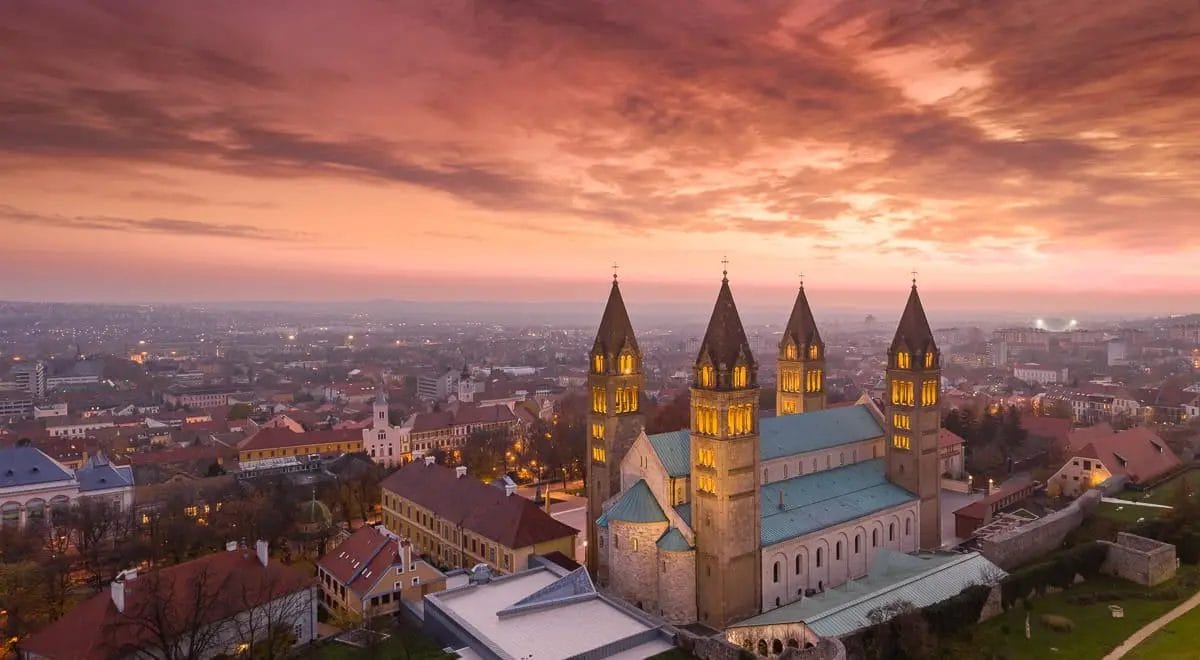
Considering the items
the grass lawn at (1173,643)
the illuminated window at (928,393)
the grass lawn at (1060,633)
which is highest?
the illuminated window at (928,393)

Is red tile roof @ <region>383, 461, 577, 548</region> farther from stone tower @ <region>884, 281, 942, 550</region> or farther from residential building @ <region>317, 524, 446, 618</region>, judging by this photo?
stone tower @ <region>884, 281, 942, 550</region>

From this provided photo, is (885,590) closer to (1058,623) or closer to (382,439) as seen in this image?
(1058,623)

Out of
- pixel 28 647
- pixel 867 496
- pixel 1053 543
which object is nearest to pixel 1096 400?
pixel 1053 543

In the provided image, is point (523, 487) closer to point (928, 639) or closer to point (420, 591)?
point (420, 591)

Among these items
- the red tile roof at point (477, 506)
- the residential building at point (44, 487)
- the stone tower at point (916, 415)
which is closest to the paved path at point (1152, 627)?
the stone tower at point (916, 415)

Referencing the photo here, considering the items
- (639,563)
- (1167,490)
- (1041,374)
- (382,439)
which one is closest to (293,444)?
(382,439)

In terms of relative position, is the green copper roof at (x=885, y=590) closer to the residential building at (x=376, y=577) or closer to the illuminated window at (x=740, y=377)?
the illuminated window at (x=740, y=377)
